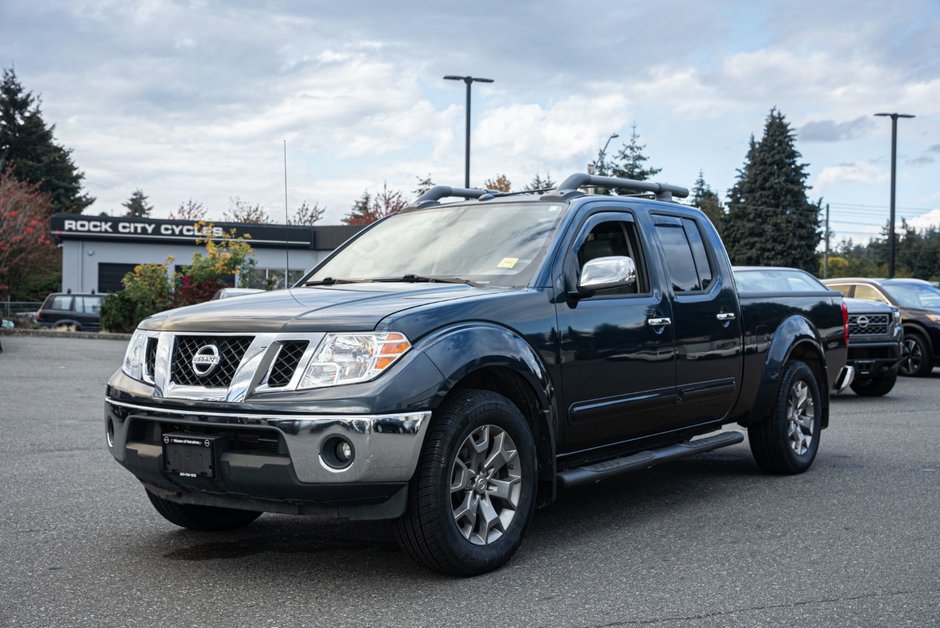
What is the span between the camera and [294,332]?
4.40m

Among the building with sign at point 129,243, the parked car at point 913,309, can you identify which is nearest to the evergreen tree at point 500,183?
the building with sign at point 129,243

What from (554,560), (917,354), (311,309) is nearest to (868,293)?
(917,354)

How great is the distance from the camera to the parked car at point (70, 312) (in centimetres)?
3319

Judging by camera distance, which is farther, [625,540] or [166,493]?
[625,540]

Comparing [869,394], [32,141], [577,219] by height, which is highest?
[32,141]

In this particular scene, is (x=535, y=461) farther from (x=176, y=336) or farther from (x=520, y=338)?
(x=176, y=336)

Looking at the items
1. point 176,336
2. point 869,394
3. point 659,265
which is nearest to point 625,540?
point 659,265

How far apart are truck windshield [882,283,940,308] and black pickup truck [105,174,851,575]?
11.7 meters

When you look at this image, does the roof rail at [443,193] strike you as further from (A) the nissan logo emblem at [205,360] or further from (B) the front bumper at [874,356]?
(B) the front bumper at [874,356]

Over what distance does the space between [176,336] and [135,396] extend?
0.33 metres

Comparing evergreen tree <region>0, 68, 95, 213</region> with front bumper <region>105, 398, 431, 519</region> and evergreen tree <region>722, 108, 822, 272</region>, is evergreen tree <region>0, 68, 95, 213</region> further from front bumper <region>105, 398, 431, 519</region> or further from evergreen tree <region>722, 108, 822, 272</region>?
front bumper <region>105, 398, 431, 519</region>

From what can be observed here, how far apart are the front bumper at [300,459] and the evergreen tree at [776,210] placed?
59.2 metres

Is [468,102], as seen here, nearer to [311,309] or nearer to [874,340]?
[874,340]

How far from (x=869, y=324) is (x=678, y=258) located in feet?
27.4
